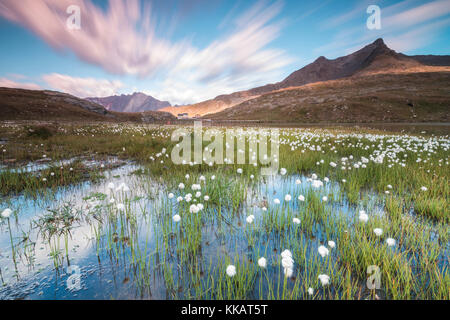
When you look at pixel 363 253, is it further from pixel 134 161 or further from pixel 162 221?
pixel 134 161

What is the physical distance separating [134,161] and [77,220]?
543cm

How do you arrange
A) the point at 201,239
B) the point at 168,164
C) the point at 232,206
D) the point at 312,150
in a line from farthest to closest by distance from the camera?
the point at 312,150, the point at 168,164, the point at 232,206, the point at 201,239

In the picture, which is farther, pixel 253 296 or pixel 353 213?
pixel 353 213

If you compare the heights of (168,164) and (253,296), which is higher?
(168,164)

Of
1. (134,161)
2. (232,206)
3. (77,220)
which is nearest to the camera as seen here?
(77,220)

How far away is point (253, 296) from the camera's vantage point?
216cm

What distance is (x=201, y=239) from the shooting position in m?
3.23

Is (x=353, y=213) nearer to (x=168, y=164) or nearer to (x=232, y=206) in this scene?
(x=232, y=206)
